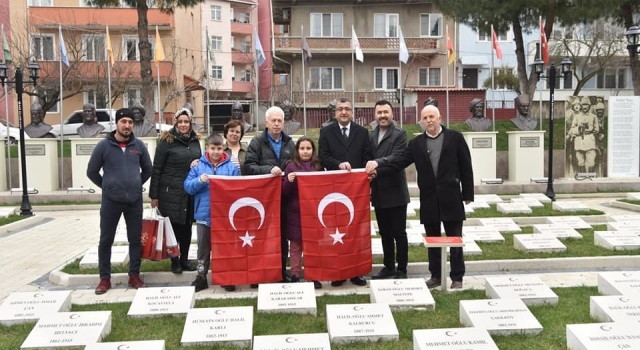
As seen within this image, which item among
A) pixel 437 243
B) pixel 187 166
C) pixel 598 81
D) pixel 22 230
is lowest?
pixel 22 230

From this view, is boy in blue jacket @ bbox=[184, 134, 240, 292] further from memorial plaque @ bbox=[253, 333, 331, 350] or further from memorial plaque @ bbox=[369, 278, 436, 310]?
memorial plaque @ bbox=[253, 333, 331, 350]

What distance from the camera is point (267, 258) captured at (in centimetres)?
706

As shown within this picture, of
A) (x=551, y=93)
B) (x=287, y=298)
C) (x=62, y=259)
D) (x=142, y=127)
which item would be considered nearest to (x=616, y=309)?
(x=287, y=298)

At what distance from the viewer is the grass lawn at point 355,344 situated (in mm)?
5109

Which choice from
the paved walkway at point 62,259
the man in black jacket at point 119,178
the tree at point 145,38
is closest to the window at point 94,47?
the tree at point 145,38

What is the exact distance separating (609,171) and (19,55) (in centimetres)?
2966

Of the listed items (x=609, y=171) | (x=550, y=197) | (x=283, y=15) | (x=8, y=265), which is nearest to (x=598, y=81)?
(x=283, y=15)

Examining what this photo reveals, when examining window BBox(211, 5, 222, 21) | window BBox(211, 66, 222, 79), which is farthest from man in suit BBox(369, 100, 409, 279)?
window BBox(211, 5, 222, 21)

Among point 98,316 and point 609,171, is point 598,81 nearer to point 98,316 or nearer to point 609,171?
point 609,171

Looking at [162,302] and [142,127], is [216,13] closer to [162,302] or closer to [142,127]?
[142,127]

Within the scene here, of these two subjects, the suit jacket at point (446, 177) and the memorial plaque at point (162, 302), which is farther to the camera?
the suit jacket at point (446, 177)

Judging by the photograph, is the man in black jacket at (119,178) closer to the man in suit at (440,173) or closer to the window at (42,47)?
the man in suit at (440,173)

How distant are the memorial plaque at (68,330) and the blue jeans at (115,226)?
1557 mm

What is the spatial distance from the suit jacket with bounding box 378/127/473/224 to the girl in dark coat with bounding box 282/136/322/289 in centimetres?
81
